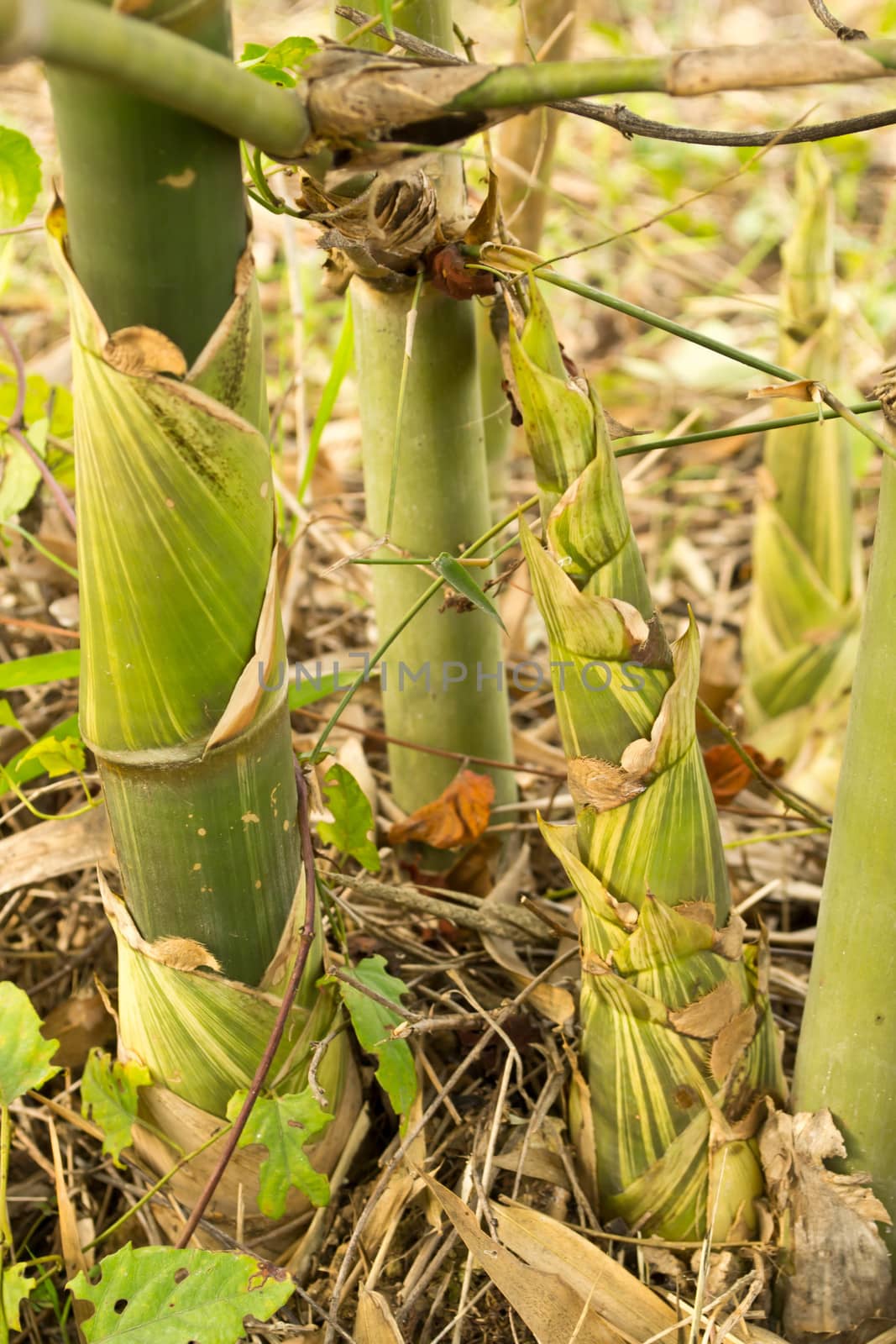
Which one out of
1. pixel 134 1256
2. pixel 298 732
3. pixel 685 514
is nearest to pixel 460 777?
pixel 298 732

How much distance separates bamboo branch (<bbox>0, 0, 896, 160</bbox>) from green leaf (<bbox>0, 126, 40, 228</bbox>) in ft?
1.32

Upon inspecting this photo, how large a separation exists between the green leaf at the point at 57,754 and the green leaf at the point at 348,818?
183 millimetres

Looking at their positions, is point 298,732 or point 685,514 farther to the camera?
point 685,514

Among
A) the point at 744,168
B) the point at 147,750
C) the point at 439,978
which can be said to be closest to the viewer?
the point at 744,168

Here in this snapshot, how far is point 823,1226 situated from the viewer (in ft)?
2.32

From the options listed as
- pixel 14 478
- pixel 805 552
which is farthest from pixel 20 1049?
pixel 805 552

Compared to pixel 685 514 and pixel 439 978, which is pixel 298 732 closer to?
pixel 439 978

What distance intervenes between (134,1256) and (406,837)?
407mm

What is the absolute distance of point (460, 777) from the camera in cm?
94

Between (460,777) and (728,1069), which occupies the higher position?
(460,777)

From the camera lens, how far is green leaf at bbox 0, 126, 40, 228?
0.78m

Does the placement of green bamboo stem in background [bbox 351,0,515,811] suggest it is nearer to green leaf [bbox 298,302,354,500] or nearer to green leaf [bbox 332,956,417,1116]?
green leaf [bbox 298,302,354,500]

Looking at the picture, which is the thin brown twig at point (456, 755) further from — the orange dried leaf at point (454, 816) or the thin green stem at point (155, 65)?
the thin green stem at point (155, 65)

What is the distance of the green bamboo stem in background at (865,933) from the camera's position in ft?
2.04
